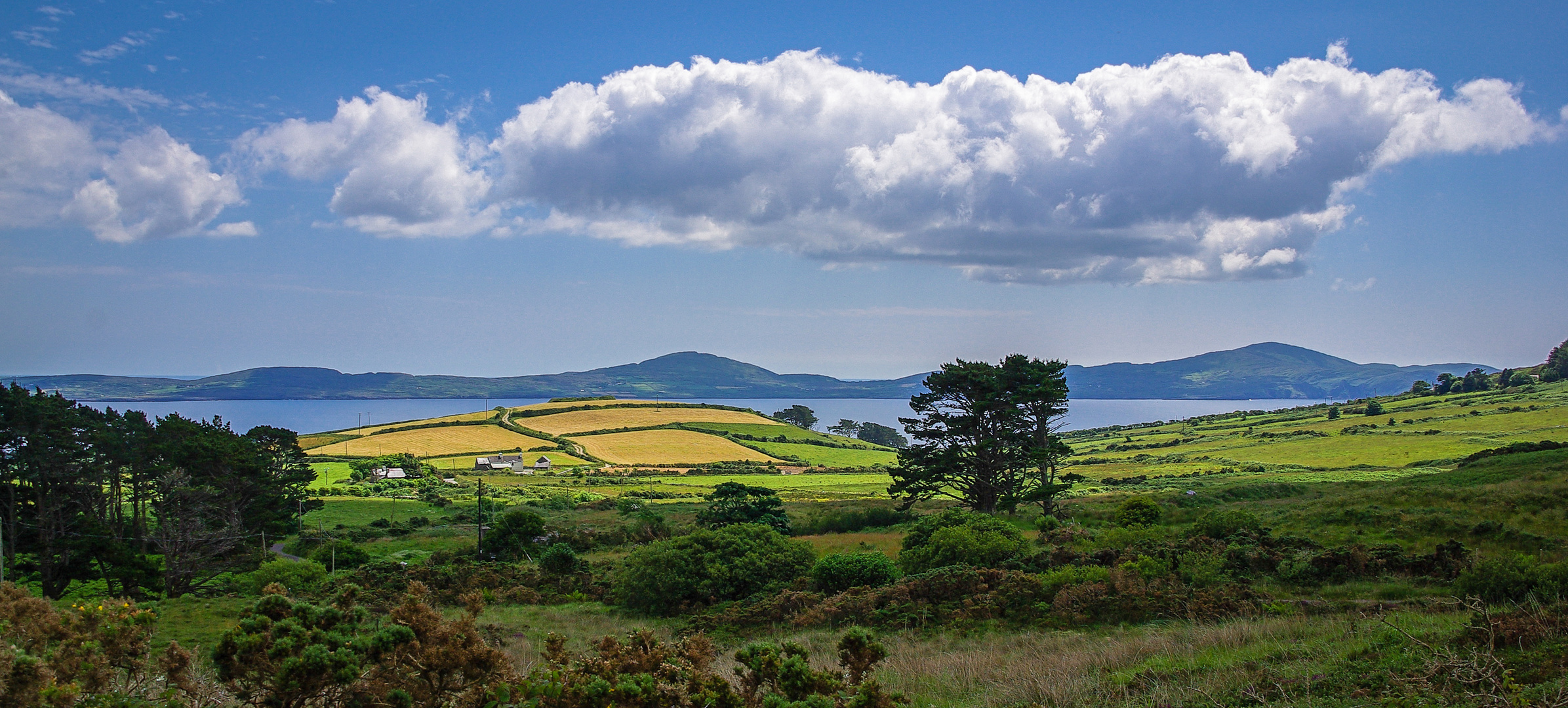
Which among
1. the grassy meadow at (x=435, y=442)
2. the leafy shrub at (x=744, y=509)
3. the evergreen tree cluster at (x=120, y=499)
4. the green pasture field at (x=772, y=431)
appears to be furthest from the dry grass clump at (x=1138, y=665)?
the green pasture field at (x=772, y=431)

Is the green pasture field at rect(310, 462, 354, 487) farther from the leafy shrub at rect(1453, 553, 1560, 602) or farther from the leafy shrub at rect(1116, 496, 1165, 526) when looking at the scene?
the leafy shrub at rect(1453, 553, 1560, 602)

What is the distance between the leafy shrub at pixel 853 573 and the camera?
2138 cm

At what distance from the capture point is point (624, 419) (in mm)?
123375

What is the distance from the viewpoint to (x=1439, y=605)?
1207 cm

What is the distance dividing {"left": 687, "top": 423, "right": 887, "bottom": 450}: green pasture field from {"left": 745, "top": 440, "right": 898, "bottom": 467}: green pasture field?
6190 millimetres

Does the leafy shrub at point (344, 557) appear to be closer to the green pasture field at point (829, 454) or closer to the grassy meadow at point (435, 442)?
the grassy meadow at point (435, 442)

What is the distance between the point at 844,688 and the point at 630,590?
1797 cm

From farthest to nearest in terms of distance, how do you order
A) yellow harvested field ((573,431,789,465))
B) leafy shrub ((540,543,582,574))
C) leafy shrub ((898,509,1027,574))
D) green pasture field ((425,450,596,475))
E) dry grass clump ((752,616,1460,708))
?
yellow harvested field ((573,431,789,465)) → green pasture field ((425,450,596,475)) → leafy shrub ((540,543,582,574)) → leafy shrub ((898,509,1027,574)) → dry grass clump ((752,616,1460,708))

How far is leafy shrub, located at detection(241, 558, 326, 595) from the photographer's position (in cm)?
2862

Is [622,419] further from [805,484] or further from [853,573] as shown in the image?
[853,573]

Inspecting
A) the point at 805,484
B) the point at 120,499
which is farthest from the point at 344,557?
the point at 805,484

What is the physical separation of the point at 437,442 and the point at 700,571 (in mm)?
87040

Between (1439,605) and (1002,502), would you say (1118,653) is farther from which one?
(1002,502)

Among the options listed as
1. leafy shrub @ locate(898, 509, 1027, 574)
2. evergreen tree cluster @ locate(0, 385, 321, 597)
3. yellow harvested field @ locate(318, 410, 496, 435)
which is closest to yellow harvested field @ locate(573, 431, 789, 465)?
yellow harvested field @ locate(318, 410, 496, 435)
